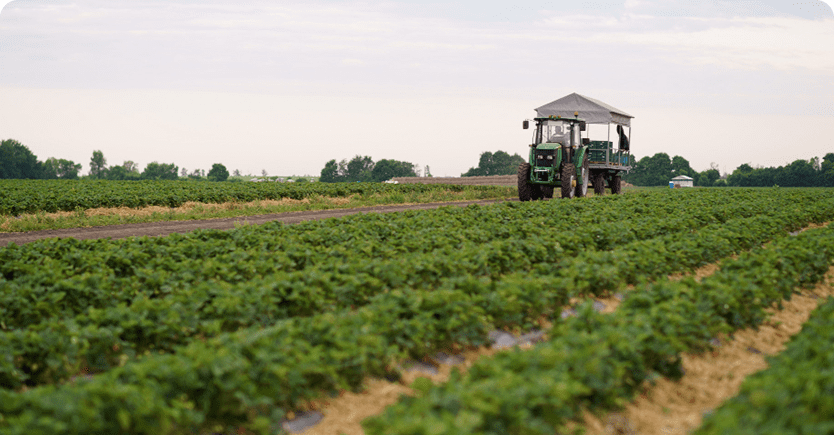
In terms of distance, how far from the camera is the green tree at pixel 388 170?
11588 cm

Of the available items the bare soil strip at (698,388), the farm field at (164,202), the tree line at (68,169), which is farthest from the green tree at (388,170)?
the bare soil strip at (698,388)

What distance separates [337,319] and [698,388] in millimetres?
3486

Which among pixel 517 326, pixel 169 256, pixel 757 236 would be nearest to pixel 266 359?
pixel 517 326

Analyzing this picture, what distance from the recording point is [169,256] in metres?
9.30

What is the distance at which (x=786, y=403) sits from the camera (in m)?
4.00

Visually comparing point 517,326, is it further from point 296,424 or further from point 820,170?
point 820,170

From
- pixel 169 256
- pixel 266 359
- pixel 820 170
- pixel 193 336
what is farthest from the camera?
pixel 820 170

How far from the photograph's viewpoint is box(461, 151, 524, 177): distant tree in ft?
347

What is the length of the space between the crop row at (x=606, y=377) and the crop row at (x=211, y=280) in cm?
146

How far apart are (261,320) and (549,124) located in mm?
18986

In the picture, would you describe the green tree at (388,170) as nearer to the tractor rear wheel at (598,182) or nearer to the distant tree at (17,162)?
the distant tree at (17,162)

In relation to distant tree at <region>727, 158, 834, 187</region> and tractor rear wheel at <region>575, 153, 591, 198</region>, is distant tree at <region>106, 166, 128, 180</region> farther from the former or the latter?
tractor rear wheel at <region>575, 153, 591, 198</region>

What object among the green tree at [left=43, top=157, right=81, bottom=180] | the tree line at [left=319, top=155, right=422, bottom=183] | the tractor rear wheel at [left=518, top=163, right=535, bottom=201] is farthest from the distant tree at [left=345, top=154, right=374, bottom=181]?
the tractor rear wheel at [left=518, top=163, right=535, bottom=201]

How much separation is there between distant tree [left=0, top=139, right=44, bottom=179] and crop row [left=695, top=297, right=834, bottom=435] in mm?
106008
